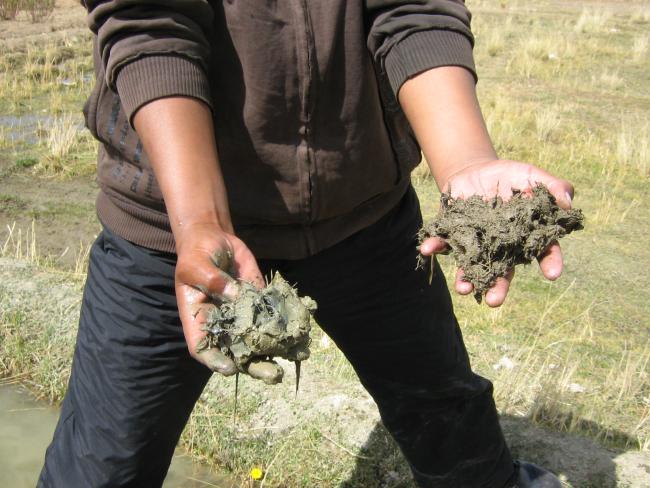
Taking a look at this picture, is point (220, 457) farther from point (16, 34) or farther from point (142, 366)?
point (16, 34)

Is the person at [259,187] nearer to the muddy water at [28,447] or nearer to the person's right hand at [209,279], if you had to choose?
the person's right hand at [209,279]

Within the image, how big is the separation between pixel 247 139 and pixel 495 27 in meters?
15.7

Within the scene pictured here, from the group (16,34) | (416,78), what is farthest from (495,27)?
(416,78)

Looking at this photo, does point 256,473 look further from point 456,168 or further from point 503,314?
point 503,314

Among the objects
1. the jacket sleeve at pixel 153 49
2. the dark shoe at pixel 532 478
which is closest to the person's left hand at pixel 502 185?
the jacket sleeve at pixel 153 49

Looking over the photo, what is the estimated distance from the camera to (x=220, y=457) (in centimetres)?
332

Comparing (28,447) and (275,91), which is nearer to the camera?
(275,91)

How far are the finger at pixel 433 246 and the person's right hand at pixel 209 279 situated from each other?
0.45 meters

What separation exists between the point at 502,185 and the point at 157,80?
853 millimetres

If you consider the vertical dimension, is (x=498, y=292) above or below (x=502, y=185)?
below

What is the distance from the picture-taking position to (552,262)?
1.73 metres

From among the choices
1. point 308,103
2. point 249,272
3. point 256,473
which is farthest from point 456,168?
point 256,473

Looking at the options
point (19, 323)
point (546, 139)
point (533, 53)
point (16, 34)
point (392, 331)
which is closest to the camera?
point (392, 331)

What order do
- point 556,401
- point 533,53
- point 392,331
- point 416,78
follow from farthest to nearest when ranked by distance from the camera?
1. point 533,53
2. point 556,401
3. point 392,331
4. point 416,78
